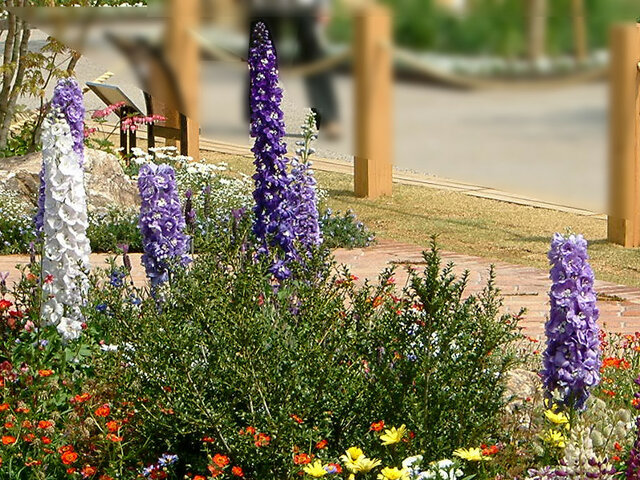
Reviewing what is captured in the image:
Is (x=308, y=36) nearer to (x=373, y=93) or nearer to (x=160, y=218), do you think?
(x=373, y=93)

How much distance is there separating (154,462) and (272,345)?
0.62 m

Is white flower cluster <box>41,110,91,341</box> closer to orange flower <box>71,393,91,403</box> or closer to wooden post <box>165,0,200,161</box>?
orange flower <box>71,393,91,403</box>

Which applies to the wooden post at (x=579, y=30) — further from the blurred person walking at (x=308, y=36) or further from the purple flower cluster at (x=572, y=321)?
the purple flower cluster at (x=572, y=321)

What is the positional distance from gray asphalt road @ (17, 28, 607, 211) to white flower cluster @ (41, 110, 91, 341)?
→ 390 cm

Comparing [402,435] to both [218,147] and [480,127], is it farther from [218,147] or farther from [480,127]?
[218,147]

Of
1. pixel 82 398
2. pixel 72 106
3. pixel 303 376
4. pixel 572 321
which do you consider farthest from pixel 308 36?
pixel 72 106

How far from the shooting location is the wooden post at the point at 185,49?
1.78 feet

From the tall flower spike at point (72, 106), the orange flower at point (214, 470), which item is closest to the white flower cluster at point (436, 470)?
the orange flower at point (214, 470)

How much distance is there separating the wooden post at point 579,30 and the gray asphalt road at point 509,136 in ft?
0.04

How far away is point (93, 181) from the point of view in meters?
9.27

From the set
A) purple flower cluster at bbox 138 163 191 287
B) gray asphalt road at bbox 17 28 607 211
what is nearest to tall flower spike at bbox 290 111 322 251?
purple flower cluster at bbox 138 163 191 287

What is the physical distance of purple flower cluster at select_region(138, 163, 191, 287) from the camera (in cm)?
420

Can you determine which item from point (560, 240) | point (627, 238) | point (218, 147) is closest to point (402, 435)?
point (560, 240)

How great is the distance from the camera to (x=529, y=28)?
42 cm
